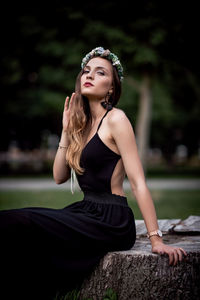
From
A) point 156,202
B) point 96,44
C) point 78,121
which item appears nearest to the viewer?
point 78,121

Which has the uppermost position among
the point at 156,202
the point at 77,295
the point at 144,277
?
the point at 144,277

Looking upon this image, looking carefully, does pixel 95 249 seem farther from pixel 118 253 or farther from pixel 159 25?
pixel 159 25

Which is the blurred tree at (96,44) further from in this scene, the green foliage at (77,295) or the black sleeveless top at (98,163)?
the green foliage at (77,295)

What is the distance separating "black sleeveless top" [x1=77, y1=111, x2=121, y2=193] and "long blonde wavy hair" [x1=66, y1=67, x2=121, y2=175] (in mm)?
72

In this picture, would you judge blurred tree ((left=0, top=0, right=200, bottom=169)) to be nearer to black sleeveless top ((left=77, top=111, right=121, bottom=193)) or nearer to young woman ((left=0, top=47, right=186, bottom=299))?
young woman ((left=0, top=47, right=186, bottom=299))

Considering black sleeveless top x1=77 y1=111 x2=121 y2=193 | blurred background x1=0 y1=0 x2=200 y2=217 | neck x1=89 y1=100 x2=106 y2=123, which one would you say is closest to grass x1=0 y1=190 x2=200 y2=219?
blurred background x1=0 y1=0 x2=200 y2=217

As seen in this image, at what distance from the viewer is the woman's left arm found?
2.97m

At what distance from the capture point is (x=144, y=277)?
300 cm

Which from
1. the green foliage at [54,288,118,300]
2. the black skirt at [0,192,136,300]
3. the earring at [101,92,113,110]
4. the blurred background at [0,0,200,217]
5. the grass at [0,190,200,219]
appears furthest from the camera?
the blurred background at [0,0,200,217]

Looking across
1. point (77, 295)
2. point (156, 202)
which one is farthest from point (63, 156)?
point (156, 202)

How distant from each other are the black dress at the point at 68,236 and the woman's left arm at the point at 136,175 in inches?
5.4

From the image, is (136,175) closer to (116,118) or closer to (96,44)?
(116,118)

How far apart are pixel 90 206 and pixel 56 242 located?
0.43m

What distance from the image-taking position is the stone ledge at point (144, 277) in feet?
9.78
